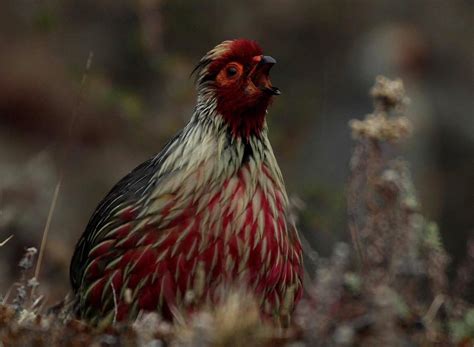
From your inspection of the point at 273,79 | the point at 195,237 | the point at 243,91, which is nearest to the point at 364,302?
the point at 195,237

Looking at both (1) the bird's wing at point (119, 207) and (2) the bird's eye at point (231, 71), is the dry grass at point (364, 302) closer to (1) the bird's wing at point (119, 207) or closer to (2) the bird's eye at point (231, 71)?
(1) the bird's wing at point (119, 207)

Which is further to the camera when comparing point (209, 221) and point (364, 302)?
point (209, 221)

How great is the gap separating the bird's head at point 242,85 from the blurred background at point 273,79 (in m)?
5.02

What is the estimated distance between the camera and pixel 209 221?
521 cm

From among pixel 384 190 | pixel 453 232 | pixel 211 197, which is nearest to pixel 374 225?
pixel 384 190

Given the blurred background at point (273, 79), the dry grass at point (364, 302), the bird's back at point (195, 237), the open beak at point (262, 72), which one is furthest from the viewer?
the blurred background at point (273, 79)

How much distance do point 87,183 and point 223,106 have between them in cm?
813

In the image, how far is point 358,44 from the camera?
46.4 feet

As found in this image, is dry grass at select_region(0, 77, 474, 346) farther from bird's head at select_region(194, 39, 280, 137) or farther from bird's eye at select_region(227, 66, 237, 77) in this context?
bird's eye at select_region(227, 66, 237, 77)

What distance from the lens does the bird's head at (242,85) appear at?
5.44 meters

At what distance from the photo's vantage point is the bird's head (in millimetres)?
5441

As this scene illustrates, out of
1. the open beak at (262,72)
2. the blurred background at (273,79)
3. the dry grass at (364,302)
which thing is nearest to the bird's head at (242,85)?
the open beak at (262,72)

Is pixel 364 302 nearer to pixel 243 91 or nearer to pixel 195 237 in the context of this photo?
pixel 195 237

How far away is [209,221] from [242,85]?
70cm
